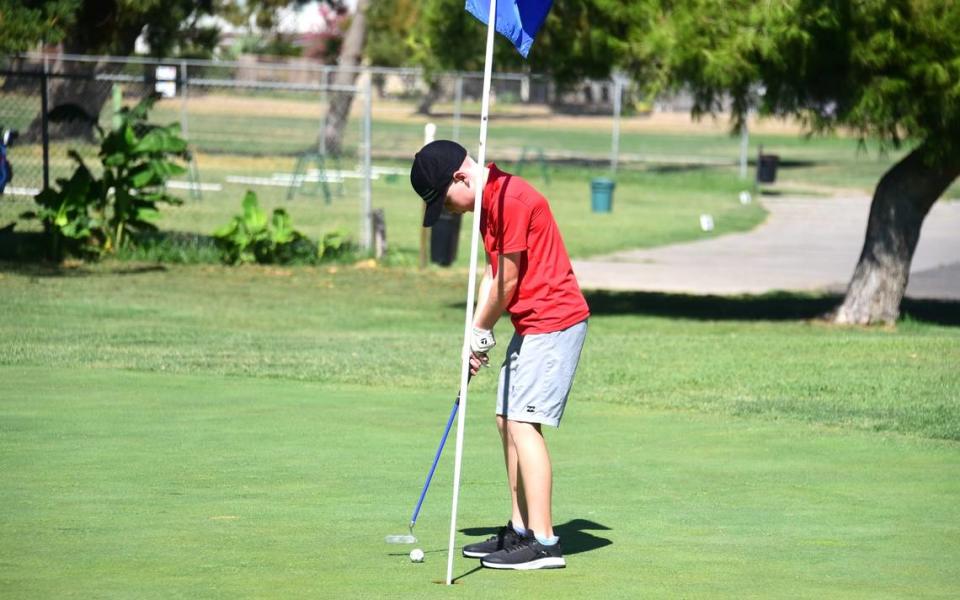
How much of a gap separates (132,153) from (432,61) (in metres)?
4.38

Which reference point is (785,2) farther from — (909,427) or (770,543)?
(770,543)

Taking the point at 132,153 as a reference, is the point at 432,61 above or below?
above

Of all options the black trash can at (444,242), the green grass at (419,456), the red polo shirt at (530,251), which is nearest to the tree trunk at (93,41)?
the black trash can at (444,242)

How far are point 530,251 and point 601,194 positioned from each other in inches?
957

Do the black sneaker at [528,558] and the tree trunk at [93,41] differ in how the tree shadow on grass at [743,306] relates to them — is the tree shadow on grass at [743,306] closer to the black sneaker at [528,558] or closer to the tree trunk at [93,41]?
the tree trunk at [93,41]

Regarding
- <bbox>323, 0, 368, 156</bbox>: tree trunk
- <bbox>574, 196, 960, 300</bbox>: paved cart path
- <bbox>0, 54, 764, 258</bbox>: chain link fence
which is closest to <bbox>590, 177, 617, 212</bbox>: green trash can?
<bbox>0, 54, 764, 258</bbox>: chain link fence

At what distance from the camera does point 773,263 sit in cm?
2280

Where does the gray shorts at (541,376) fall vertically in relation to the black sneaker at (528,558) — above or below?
above

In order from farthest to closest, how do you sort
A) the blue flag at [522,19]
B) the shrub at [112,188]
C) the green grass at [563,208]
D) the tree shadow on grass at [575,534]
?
the green grass at [563,208] < the shrub at [112,188] < the blue flag at [522,19] < the tree shadow on grass at [575,534]

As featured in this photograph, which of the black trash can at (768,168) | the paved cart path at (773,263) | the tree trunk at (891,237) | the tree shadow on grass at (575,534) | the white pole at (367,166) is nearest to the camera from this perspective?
the tree shadow on grass at (575,534)

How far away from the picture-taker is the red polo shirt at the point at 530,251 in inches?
230

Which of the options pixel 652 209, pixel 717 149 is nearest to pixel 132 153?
pixel 652 209

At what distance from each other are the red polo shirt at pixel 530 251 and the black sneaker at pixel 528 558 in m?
0.89

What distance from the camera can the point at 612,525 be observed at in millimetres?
6797
